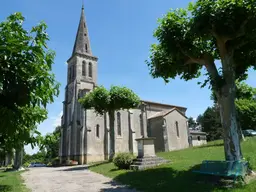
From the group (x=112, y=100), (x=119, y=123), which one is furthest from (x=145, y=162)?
(x=119, y=123)

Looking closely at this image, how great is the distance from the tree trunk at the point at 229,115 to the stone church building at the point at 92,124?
2493cm

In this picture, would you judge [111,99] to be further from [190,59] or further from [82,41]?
[82,41]

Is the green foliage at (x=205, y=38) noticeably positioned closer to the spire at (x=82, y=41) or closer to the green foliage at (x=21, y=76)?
the green foliage at (x=21, y=76)

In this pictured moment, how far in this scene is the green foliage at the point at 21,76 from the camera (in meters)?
3.42

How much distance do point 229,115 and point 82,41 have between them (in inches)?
1373

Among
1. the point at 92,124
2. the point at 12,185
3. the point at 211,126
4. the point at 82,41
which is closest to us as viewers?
the point at 12,185

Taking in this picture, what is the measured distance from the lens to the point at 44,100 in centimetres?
396

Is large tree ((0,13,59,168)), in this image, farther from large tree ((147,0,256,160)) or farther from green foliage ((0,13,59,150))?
large tree ((147,0,256,160))

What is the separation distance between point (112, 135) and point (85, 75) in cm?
1723

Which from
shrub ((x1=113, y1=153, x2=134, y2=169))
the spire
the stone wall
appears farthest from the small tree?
the spire

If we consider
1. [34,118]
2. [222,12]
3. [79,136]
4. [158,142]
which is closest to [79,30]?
[79,136]

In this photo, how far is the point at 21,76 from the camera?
360 centimetres

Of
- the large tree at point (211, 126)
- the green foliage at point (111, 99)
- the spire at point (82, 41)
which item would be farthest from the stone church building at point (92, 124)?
the large tree at point (211, 126)

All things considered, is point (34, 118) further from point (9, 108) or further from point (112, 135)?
point (112, 135)
